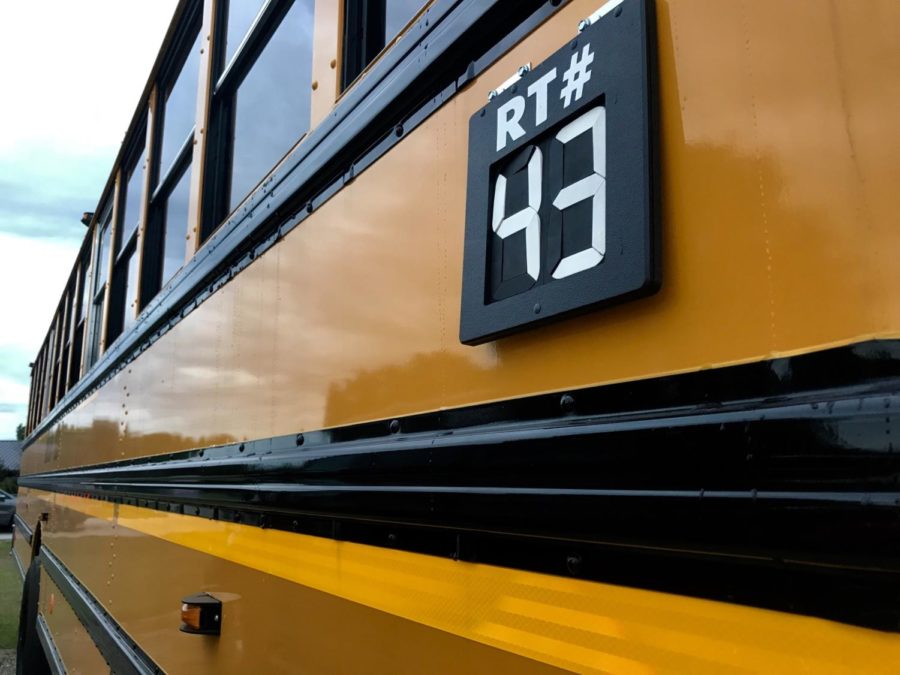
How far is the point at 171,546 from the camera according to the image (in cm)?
215

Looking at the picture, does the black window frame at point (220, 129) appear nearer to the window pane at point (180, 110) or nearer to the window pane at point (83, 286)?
the window pane at point (180, 110)

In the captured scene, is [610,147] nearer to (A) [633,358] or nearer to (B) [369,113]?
(A) [633,358]

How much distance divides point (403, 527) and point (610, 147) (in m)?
0.60

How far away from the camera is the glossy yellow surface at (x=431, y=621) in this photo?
0.60 meters

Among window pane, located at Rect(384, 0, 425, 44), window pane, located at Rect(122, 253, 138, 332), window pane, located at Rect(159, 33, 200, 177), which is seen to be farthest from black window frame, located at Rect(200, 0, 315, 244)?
window pane, located at Rect(122, 253, 138, 332)

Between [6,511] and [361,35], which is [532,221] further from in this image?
[6,511]

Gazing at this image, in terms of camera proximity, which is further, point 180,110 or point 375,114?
point 180,110

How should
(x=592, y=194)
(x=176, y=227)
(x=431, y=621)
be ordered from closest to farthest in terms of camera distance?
(x=592, y=194) < (x=431, y=621) < (x=176, y=227)

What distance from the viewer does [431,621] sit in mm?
989

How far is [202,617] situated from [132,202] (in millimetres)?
2722

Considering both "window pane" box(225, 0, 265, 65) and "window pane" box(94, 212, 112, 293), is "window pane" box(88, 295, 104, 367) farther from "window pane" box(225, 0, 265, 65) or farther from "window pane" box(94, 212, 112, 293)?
"window pane" box(225, 0, 265, 65)

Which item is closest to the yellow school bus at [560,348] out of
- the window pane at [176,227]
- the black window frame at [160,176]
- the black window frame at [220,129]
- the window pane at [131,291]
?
the black window frame at [220,129]

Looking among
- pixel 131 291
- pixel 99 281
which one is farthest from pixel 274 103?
pixel 99 281

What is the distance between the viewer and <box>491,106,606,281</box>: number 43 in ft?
2.55
